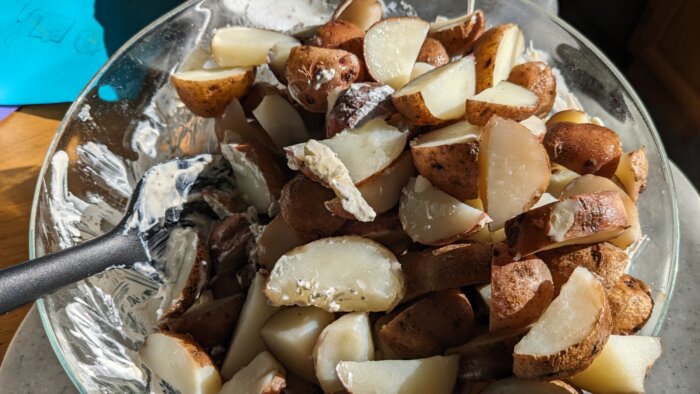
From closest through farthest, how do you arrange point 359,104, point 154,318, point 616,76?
1. point 359,104
2. point 154,318
3. point 616,76

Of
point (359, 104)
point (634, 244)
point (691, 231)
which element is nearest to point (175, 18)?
point (359, 104)

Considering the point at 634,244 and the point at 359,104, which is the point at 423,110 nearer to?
the point at 359,104


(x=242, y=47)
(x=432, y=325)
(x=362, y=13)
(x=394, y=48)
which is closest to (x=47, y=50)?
(x=242, y=47)

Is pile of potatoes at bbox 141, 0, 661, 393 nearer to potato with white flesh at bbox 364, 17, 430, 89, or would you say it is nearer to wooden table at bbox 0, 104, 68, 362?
potato with white flesh at bbox 364, 17, 430, 89

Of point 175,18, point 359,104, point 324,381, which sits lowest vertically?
point 324,381

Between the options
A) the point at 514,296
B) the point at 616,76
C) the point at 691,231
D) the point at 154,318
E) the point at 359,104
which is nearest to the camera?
the point at 514,296

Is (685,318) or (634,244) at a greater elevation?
(634,244)

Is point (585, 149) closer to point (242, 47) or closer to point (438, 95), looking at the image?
point (438, 95)

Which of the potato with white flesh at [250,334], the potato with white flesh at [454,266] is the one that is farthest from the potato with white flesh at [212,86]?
the potato with white flesh at [454,266]

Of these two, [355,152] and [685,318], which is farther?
[685,318]
